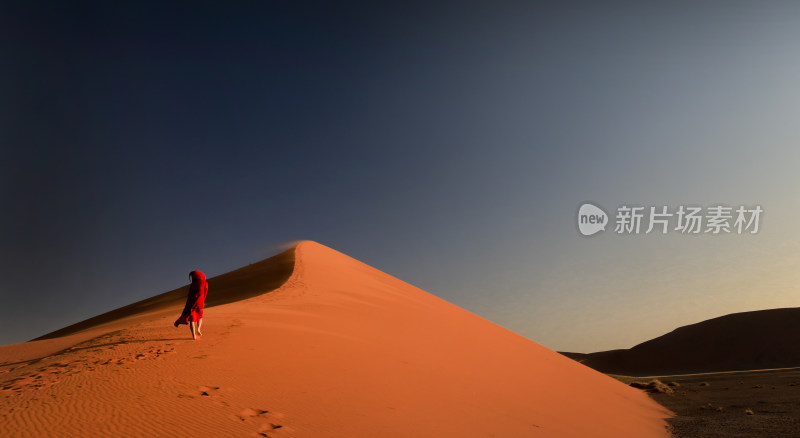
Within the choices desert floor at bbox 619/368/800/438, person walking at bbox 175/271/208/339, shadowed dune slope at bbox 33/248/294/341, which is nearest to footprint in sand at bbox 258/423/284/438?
person walking at bbox 175/271/208/339

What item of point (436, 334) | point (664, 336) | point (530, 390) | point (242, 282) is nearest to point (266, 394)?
point (530, 390)

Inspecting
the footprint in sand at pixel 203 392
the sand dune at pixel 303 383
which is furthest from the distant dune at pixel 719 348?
the footprint in sand at pixel 203 392

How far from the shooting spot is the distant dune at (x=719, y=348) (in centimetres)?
4300

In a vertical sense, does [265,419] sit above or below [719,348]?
above

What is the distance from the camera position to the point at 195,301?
316 inches

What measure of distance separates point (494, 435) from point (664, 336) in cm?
6245

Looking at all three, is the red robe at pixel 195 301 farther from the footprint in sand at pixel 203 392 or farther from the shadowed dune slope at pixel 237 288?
the shadowed dune slope at pixel 237 288

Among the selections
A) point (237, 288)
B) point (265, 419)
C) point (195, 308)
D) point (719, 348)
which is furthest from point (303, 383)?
point (719, 348)

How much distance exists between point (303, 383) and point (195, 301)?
2.80 metres

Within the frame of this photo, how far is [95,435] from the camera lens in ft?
13.8

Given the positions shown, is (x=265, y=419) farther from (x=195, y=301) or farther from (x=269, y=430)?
(x=195, y=301)

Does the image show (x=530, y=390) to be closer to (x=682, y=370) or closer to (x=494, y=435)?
(x=494, y=435)

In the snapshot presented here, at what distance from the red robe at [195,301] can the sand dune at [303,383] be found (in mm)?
368

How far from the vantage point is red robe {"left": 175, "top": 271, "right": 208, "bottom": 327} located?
7.92m
